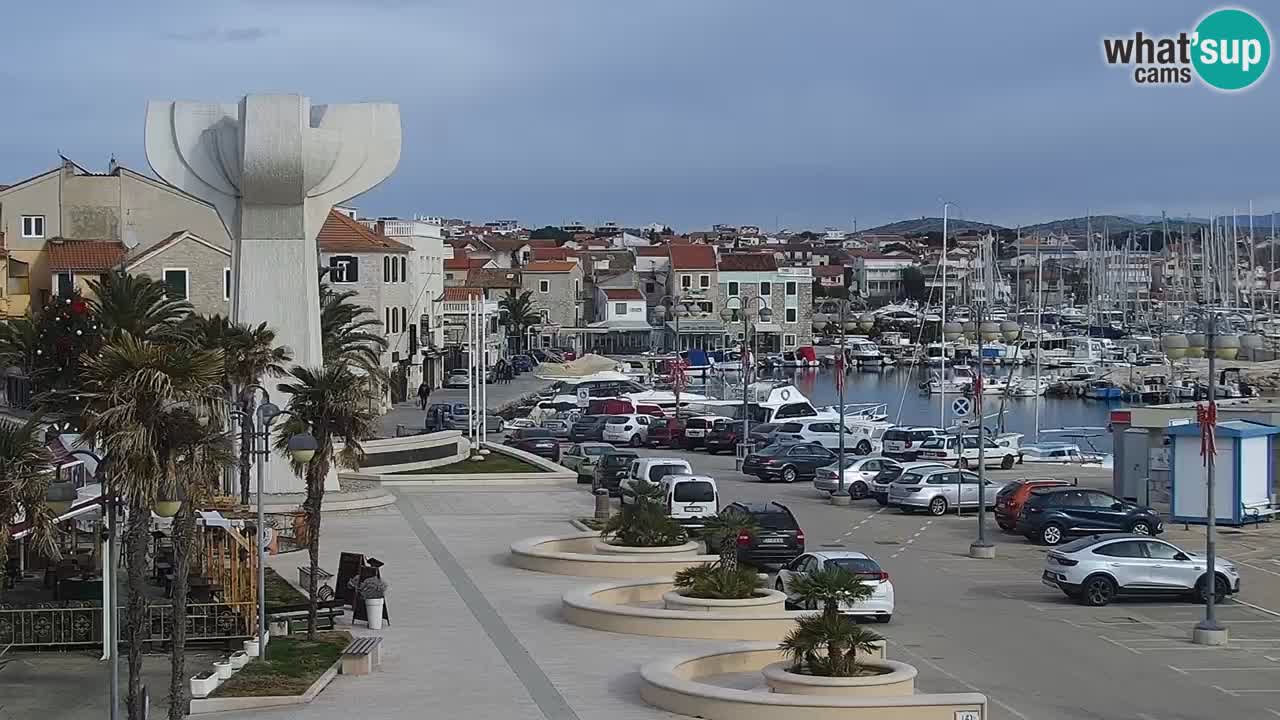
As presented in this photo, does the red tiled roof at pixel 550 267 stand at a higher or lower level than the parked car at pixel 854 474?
higher

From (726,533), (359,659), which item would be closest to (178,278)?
(726,533)

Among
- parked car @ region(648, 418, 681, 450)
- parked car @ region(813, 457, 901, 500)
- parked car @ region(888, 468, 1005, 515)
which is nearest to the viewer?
parked car @ region(888, 468, 1005, 515)

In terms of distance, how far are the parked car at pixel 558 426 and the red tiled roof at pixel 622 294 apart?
212ft

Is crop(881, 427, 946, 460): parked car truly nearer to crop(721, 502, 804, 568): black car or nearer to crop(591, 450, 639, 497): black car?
crop(591, 450, 639, 497): black car

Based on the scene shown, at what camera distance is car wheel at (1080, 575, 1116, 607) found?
31.3 m

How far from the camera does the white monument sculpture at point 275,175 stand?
42.6 m

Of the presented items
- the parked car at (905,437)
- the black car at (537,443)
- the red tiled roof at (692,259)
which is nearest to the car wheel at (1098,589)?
the parked car at (905,437)

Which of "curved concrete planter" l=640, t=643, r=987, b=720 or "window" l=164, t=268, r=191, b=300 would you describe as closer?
"curved concrete planter" l=640, t=643, r=987, b=720

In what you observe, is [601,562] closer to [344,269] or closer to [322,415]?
[322,415]

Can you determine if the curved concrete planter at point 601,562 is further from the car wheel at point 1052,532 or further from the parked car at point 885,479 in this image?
the parked car at point 885,479

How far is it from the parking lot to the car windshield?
253 centimetres

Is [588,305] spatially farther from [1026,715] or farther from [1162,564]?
[1026,715]

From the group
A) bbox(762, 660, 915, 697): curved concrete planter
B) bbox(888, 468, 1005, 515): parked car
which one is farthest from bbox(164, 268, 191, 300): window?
bbox(762, 660, 915, 697): curved concrete planter

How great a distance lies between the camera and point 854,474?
50.7 metres
